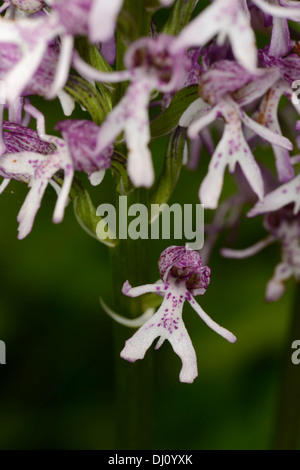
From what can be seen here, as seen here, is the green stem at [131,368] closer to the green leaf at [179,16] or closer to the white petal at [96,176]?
the white petal at [96,176]

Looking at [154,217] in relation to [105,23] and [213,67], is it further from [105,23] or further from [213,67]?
[105,23]

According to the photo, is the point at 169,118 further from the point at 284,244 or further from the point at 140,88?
the point at 284,244

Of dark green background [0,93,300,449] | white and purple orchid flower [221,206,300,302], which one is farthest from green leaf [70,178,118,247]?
dark green background [0,93,300,449]

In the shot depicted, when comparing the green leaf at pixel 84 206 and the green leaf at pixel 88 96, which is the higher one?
the green leaf at pixel 88 96

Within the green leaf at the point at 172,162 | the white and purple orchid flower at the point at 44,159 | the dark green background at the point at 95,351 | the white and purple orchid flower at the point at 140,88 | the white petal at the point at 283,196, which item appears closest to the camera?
the white and purple orchid flower at the point at 140,88

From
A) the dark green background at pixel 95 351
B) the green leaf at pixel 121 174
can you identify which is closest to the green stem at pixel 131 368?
the green leaf at pixel 121 174

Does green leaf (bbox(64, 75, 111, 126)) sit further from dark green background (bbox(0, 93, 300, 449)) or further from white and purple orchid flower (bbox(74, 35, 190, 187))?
dark green background (bbox(0, 93, 300, 449))

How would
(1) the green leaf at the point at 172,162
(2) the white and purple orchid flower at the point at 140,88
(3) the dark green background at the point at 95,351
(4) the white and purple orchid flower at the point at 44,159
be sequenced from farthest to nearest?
(3) the dark green background at the point at 95,351 < (1) the green leaf at the point at 172,162 < (4) the white and purple orchid flower at the point at 44,159 < (2) the white and purple orchid flower at the point at 140,88

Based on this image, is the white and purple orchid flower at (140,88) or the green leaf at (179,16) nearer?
the white and purple orchid flower at (140,88)
